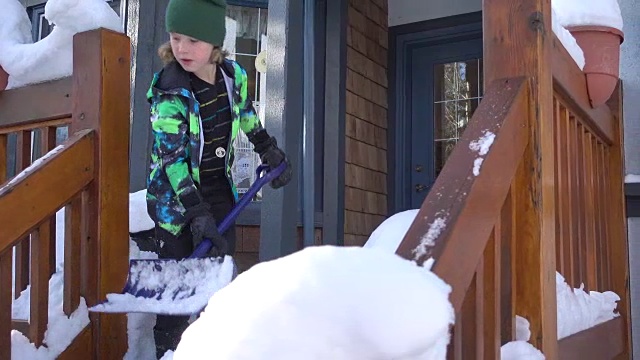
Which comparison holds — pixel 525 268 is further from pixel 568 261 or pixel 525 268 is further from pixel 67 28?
pixel 67 28

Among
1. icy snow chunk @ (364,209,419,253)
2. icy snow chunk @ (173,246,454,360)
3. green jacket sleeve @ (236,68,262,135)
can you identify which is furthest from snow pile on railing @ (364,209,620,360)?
icy snow chunk @ (173,246,454,360)

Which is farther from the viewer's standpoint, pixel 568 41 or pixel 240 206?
pixel 240 206

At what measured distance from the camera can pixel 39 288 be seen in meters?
2.44

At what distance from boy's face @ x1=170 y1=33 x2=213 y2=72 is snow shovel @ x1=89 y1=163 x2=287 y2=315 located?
0.68 m

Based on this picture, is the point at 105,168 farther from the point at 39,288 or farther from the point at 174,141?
the point at 39,288

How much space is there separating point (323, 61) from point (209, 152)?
3074mm

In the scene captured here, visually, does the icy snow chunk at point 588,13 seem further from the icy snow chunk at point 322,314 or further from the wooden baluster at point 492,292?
the icy snow chunk at point 322,314

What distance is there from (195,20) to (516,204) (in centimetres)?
143

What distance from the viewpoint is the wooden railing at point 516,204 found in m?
1.54

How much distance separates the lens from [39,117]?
283cm

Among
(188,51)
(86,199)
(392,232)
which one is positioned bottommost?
(392,232)

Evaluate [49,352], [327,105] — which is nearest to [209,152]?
[49,352]

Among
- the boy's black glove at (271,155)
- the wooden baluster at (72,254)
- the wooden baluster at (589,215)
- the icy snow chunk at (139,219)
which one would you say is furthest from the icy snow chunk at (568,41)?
the icy snow chunk at (139,219)

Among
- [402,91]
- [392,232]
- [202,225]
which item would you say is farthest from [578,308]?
[402,91]
